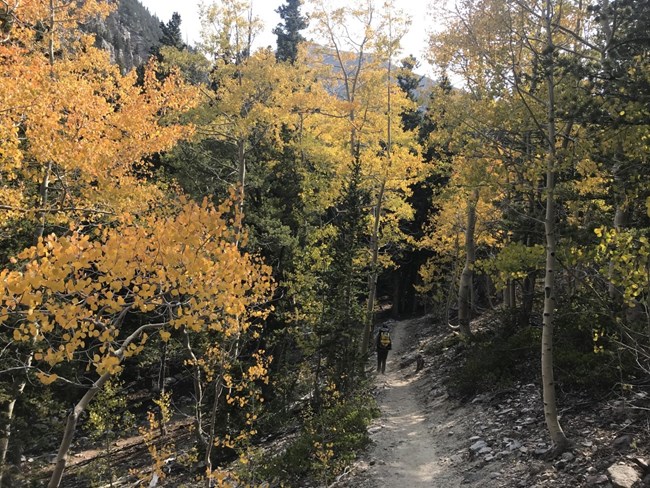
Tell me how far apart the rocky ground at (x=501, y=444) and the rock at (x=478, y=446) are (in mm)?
19

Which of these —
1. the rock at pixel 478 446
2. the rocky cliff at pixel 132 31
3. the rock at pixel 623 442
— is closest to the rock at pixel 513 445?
the rock at pixel 478 446

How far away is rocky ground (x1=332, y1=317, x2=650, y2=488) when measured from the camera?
5.69m

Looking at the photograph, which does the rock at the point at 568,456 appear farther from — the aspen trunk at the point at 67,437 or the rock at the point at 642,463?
the aspen trunk at the point at 67,437

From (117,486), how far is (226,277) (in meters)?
12.0

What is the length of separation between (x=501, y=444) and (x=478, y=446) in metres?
0.44

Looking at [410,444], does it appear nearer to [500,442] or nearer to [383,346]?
[500,442]

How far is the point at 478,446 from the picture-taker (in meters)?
7.78

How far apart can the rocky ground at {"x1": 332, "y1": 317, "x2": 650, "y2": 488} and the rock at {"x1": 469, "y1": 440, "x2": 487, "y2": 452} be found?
19 mm

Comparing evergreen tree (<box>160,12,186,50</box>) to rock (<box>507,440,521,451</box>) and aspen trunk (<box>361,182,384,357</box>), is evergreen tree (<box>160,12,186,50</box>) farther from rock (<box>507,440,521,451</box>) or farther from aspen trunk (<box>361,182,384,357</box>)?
rock (<box>507,440,521,451</box>)

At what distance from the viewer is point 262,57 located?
12094 millimetres

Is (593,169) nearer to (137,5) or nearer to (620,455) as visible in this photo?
(620,455)

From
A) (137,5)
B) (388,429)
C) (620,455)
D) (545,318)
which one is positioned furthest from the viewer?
(137,5)

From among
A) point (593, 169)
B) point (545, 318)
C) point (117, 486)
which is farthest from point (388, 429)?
point (117, 486)

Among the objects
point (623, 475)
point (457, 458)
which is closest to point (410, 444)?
point (457, 458)
